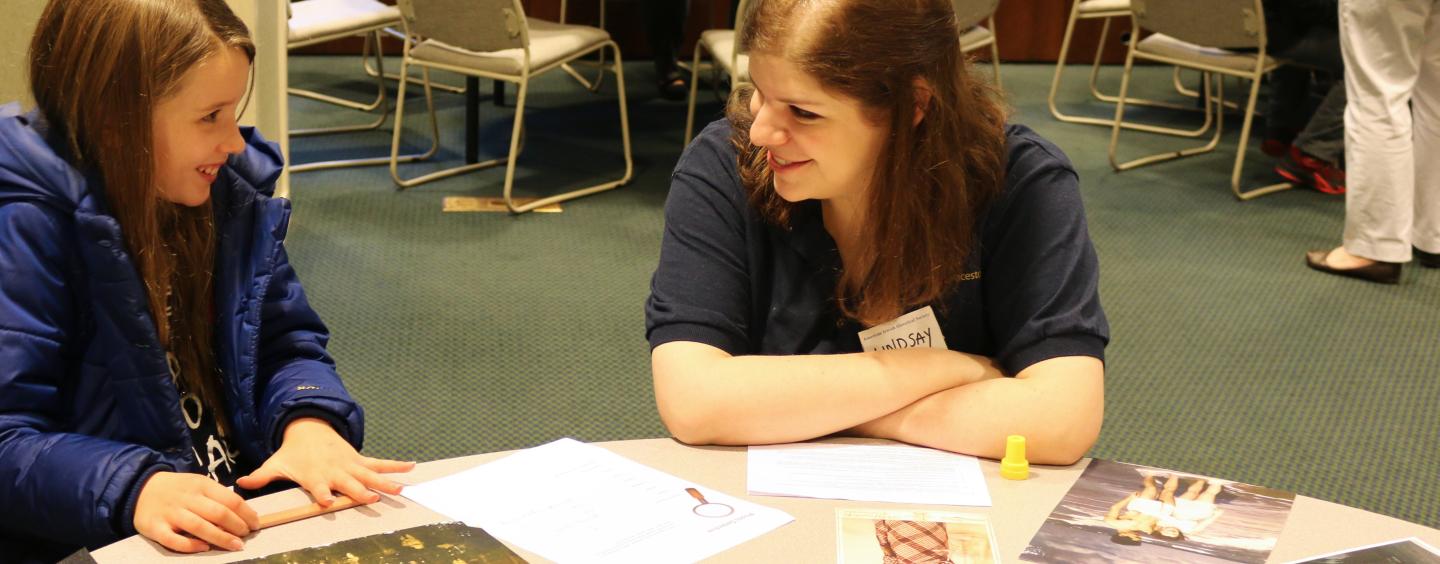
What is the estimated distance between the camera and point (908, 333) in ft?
4.85

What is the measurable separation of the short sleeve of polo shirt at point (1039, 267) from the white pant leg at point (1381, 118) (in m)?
2.44

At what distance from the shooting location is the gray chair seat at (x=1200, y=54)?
14.4 ft

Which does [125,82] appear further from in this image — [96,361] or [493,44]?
[493,44]

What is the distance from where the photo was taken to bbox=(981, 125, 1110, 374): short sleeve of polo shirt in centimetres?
142

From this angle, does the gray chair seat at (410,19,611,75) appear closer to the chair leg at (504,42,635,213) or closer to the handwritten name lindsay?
the chair leg at (504,42,635,213)

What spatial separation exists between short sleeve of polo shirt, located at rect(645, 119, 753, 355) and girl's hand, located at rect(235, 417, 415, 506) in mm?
351

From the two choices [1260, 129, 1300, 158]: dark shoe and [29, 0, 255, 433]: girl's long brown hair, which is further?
[1260, 129, 1300, 158]: dark shoe

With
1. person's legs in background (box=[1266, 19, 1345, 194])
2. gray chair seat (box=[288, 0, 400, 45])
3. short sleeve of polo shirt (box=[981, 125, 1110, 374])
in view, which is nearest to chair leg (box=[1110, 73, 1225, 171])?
person's legs in background (box=[1266, 19, 1345, 194])

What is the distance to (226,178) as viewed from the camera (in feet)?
4.79


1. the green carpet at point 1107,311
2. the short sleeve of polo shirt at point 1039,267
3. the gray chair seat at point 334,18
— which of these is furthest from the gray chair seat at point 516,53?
the short sleeve of polo shirt at point 1039,267

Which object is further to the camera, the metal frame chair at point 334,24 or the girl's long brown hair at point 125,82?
the metal frame chair at point 334,24

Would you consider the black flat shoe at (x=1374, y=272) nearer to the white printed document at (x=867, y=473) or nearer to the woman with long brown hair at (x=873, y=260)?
the woman with long brown hair at (x=873, y=260)

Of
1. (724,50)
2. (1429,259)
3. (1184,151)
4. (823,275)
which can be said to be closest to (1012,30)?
(1184,151)

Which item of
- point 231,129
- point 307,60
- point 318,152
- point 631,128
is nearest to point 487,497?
point 231,129
